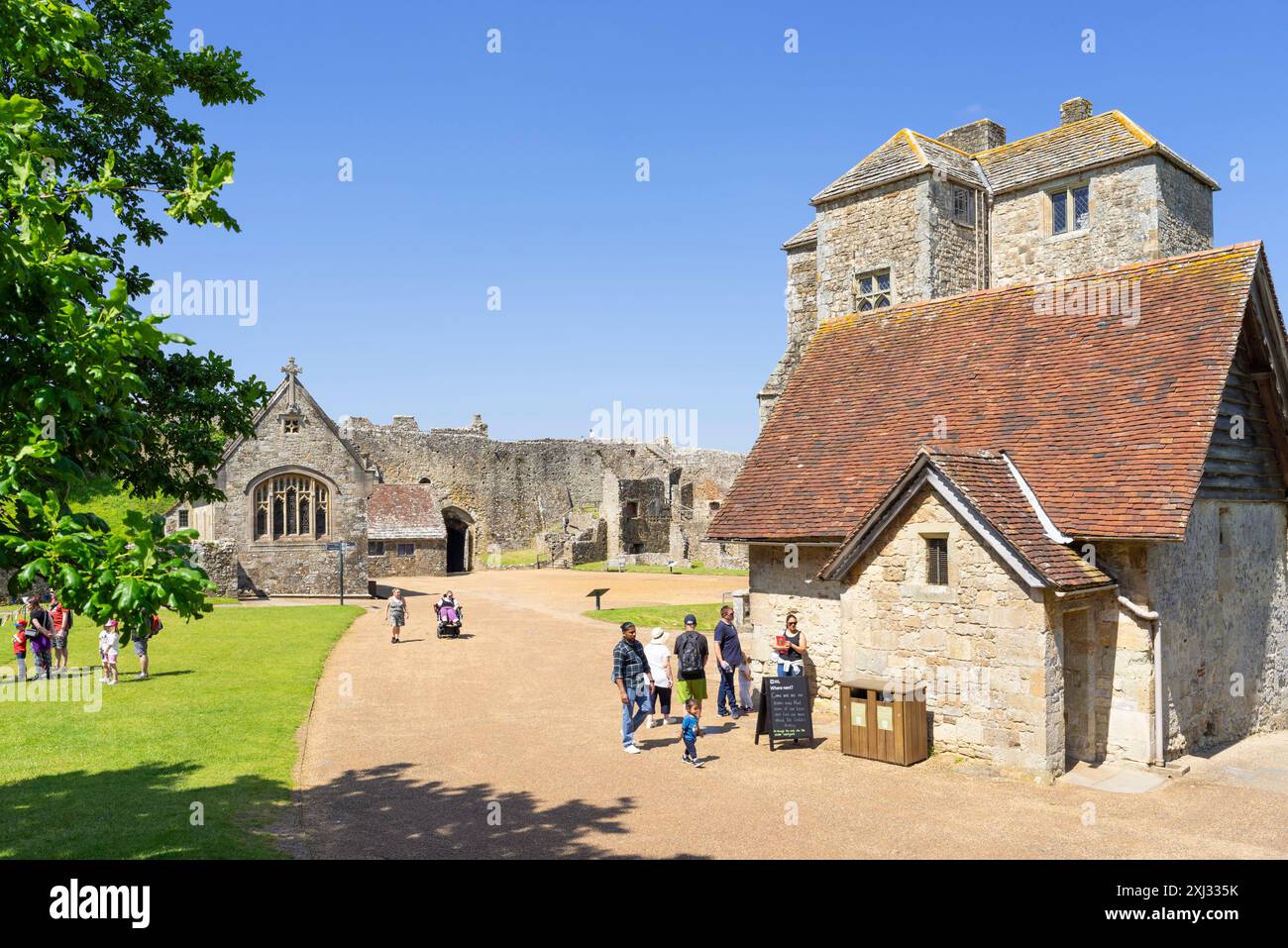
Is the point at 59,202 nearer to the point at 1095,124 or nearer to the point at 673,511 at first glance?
the point at 1095,124

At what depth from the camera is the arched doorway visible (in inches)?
2298

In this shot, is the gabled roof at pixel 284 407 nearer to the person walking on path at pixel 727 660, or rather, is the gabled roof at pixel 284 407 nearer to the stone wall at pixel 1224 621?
the person walking on path at pixel 727 660

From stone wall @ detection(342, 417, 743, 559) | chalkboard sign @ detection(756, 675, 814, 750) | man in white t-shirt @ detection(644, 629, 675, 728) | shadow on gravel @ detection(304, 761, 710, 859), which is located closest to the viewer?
shadow on gravel @ detection(304, 761, 710, 859)

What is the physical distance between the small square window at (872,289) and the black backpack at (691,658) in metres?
15.8

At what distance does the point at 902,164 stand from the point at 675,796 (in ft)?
68.6

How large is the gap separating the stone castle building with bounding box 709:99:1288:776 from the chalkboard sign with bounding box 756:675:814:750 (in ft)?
3.05

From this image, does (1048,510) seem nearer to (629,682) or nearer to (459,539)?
(629,682)

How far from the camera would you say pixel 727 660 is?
15531 mm

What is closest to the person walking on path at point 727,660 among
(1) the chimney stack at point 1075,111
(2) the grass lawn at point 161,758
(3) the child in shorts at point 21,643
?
(2) the grass lawn at point 161,758

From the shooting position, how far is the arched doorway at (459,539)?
58375mm

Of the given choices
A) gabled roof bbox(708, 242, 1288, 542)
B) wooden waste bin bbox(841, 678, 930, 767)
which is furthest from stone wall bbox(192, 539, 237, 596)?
wooden waste bin bbox(841, 678, 930, 767)

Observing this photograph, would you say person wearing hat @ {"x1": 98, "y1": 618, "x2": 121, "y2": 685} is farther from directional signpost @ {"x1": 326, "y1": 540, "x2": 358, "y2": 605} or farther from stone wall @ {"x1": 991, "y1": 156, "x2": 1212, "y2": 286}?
stone wall @ {"x1": 991, "y1": 156, "x2": 1212, "y2": 286}

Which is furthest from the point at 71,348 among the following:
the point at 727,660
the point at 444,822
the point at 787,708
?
the point at 727,660

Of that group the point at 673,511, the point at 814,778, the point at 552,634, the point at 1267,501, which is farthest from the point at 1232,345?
the point at 673,511
